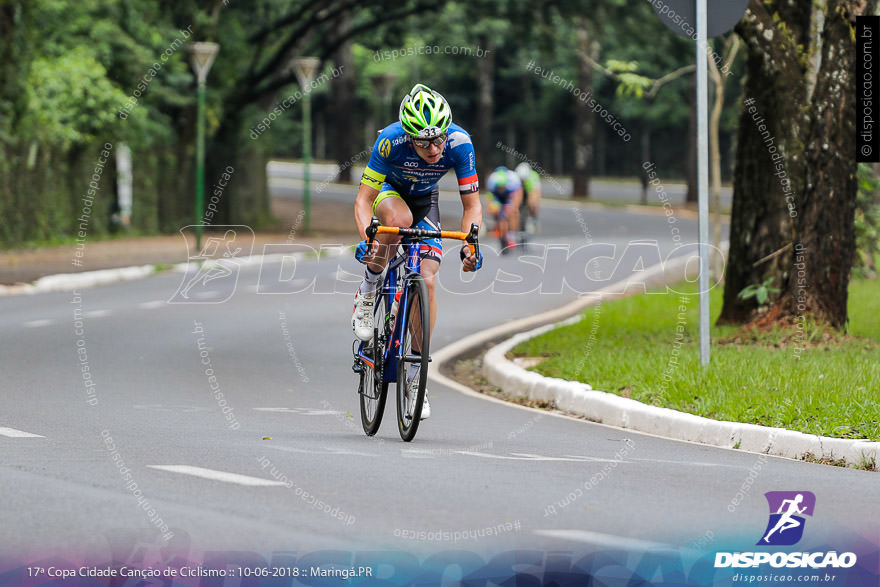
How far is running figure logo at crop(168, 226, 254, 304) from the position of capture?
2230cm

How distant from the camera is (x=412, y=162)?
9.53 metres

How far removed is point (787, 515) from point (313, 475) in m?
2.35

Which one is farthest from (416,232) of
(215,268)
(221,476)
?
(215,268)

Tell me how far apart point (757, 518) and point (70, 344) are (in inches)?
379

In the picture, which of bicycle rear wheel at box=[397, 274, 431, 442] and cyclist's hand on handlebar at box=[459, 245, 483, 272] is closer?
bicycle rear wheel at box=[397, 274, 431, 442]

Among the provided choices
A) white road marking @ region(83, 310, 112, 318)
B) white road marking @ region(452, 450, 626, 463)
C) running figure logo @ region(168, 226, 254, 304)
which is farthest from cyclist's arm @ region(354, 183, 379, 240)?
running figure logo @ region(168, 226, 254, 304)

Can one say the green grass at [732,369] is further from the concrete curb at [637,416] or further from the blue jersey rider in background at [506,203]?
the blue jersey rider in background at [506,203]

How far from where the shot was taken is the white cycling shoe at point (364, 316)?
9.88 m

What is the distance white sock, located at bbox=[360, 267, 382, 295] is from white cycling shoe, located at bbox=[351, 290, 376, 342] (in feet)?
0.11

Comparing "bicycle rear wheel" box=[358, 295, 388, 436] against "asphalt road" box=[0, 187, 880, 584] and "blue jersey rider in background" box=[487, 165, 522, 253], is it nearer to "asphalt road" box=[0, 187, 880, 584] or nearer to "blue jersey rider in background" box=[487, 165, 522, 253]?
"asphalt road" box=[0, 187, 880, 584]

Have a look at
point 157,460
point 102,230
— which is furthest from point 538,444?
point 102,230

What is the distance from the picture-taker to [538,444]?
9.68m

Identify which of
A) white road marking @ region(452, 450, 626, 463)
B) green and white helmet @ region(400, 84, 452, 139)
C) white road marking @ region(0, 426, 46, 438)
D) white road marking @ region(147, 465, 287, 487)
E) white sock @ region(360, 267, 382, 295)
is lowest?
white road marking @ region(452, 450, 626, 463)

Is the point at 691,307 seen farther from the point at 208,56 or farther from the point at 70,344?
the point at 208,56
